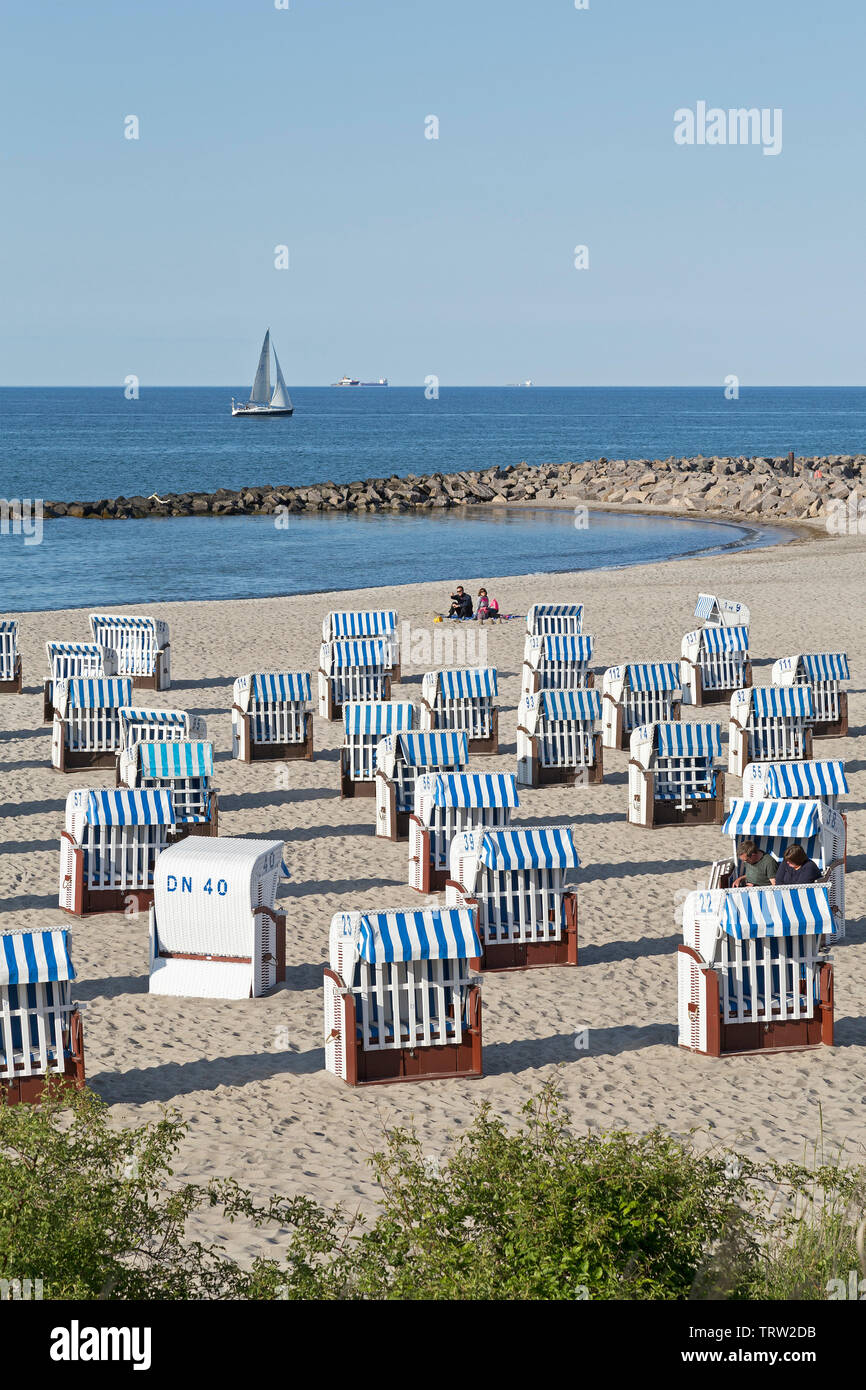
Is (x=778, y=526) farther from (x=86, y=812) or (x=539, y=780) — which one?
(x=86, y=812)

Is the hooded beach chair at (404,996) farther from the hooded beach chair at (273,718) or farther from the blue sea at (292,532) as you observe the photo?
the blue sea at (292,532)

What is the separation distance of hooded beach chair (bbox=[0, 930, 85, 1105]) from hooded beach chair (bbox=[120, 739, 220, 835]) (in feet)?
19.3

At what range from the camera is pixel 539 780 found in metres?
20.2

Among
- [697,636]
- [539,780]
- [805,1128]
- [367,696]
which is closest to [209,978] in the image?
[805,1128]

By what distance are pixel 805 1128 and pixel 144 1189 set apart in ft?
16.3

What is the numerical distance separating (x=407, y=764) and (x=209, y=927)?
5165mm

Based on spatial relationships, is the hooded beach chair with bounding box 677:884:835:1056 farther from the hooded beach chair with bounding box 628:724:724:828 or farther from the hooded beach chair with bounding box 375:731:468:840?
the hooded beach chair with bounding box 628:724:724:828

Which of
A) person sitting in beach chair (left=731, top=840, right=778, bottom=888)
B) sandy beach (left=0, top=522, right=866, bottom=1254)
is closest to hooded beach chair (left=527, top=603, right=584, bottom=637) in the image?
sandy beach (left=0, top=522, right=866, bottom=1254)

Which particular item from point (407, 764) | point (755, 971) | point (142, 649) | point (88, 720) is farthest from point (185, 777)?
point (142, 649)

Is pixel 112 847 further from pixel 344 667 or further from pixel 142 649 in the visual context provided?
pixel 142 649

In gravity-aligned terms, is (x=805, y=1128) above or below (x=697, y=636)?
below

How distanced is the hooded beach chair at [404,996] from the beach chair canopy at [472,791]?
4.06 metres

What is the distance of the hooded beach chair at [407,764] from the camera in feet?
56.5
